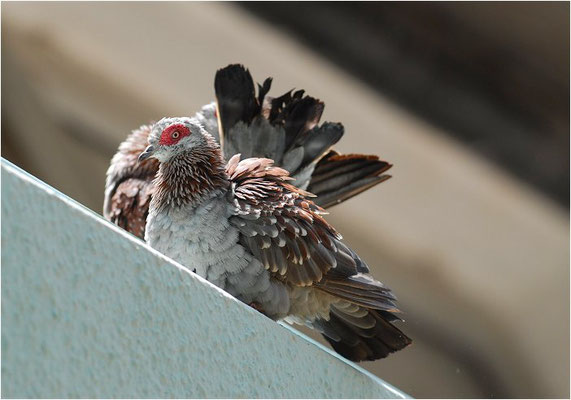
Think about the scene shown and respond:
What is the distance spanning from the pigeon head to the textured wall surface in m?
0.82

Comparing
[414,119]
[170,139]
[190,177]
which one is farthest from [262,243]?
[414,119]

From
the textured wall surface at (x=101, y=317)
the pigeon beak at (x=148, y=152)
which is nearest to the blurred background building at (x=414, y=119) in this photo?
the pigeon beak at (x=148, y=152)

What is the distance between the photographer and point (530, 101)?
6152mm

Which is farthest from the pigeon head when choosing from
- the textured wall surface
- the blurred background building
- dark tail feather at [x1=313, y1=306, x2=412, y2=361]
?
the blurred background building

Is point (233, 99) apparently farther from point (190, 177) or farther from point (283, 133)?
point (190, 177)

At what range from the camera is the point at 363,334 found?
2.73m

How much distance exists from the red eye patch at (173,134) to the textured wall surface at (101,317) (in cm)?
83

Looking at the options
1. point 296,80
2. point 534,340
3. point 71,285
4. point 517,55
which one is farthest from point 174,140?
point 534,340

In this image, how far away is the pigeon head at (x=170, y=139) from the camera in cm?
264

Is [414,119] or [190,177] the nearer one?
[190,177]

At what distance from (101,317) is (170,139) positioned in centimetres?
112

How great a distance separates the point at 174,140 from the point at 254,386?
3.19 ft

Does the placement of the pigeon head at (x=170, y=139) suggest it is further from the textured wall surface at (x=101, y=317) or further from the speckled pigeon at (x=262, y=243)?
the textured wall surface at (x=101, y=317)

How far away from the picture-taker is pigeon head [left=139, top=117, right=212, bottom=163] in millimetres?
2637
